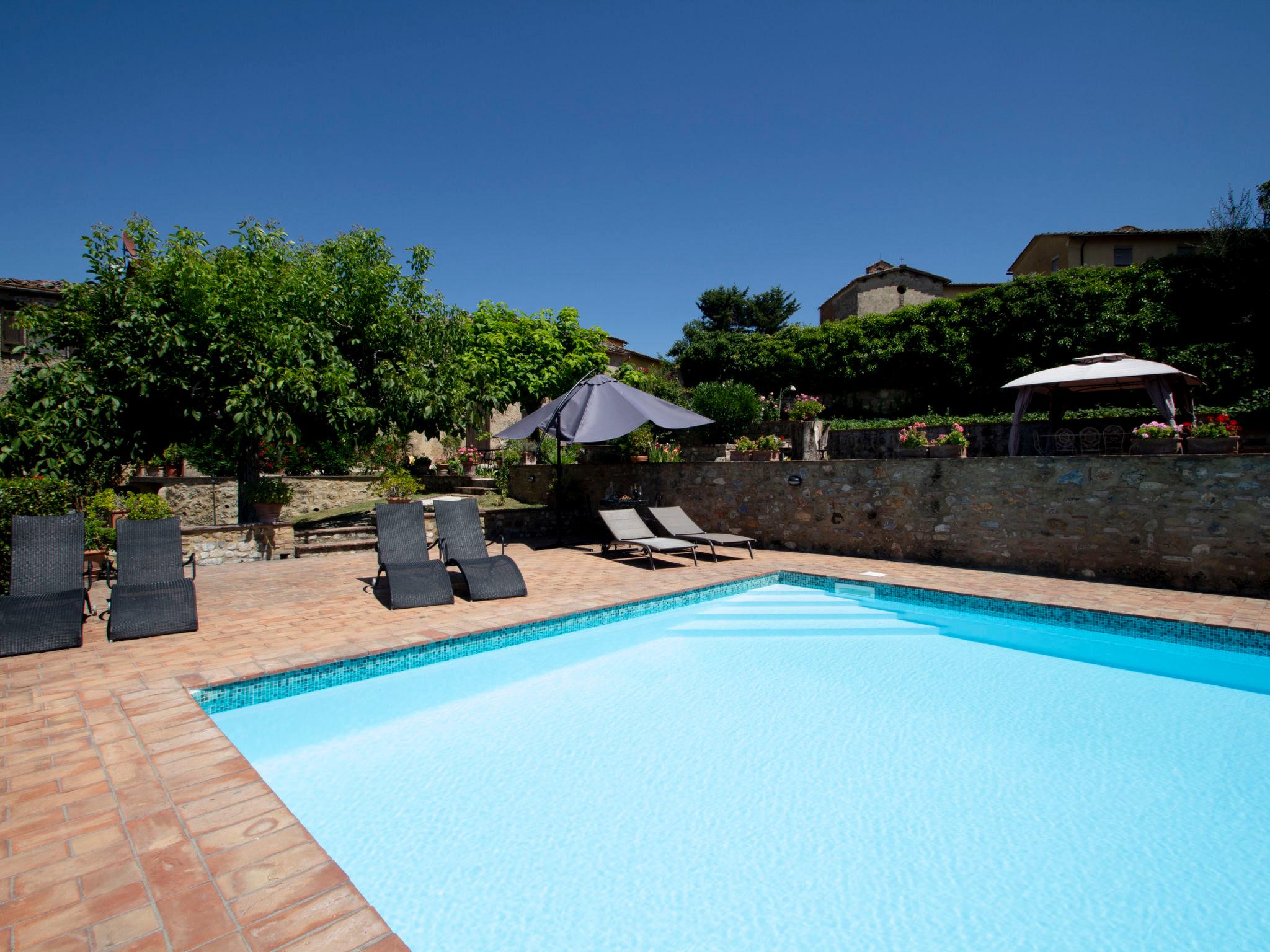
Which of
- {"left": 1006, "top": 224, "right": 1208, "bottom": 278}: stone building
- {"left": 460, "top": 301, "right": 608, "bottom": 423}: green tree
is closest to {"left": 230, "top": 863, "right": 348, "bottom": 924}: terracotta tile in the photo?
{"left": 460, "top": 301, "right": 608, "bottom": 423}: green tree

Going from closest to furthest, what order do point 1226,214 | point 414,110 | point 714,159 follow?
1. point 414,110
2. point 714,159
3. point 1226,214

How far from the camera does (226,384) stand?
1023 cm

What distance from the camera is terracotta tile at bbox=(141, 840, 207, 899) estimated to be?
2.01 metres

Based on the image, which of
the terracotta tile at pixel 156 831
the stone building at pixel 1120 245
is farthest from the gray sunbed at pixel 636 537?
the stone building at pixel 1120 245

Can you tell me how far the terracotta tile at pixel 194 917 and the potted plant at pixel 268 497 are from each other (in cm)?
879

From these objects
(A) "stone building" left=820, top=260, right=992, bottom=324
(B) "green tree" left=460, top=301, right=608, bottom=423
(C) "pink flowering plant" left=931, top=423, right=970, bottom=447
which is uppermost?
(A) "stone building" left=820, top=260, right=992, bottom=324

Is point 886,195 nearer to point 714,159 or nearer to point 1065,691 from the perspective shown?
point 714,159

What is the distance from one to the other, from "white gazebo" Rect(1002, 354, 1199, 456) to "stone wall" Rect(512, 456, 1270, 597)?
247cm

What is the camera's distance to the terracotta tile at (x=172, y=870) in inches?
79.1

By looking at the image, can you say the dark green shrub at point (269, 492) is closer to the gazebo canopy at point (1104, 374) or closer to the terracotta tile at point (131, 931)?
→ the terracotta tile at point (131, 931)

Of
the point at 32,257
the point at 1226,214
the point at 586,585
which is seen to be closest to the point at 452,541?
Result: the point at 586,585

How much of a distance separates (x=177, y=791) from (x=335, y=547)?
8100 millimetres

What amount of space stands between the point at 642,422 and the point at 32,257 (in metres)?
20.0

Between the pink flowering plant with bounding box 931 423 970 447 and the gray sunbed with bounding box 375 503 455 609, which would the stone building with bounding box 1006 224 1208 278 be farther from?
the gray sunbed with bounding box 375 503 455 609
